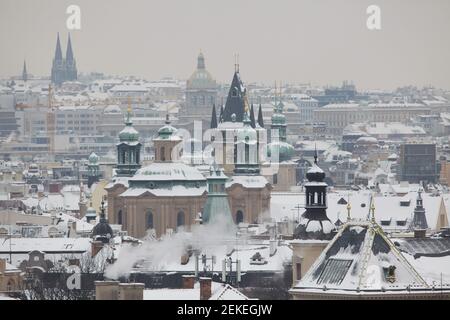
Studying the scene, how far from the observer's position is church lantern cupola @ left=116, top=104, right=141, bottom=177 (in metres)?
81.9

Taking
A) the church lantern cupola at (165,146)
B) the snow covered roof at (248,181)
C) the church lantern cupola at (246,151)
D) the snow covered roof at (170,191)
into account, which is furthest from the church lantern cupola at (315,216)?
the church lantern cupola at (246,151)

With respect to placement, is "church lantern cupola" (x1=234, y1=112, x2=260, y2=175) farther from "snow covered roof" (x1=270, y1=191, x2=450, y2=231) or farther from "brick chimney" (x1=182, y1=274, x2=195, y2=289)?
"brick chimney" (x1=182, y1=274, x2=195, y2=289)

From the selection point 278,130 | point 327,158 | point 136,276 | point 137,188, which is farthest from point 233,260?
point 327,158

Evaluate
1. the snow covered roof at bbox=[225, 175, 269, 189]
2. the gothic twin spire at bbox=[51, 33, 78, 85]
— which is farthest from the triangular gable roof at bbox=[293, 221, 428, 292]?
the snow covered roof at bbox=[225, 175, 269, 189]

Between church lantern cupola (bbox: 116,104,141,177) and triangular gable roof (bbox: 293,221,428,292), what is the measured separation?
140 ft

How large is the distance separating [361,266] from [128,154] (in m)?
46.5

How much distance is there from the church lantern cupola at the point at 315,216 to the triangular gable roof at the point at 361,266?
516 centimetres

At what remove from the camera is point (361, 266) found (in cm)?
3706

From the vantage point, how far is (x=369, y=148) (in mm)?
143125

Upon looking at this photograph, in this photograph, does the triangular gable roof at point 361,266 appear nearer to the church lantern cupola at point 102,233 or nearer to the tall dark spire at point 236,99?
the church lantern cupola at point 102,233
